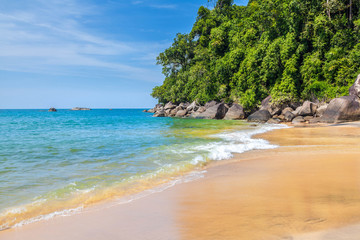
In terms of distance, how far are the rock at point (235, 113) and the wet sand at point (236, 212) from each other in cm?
2830

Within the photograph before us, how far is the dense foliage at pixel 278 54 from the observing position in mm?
26094

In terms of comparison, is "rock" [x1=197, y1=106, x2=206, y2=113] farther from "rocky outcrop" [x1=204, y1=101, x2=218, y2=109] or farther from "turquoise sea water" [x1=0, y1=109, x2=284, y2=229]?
"turquoise sea water" [x1=0, y1=109, x2=284, y2=229]

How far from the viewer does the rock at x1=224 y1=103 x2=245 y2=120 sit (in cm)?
3394

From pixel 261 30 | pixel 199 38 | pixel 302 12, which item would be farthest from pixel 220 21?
pixel 302 12

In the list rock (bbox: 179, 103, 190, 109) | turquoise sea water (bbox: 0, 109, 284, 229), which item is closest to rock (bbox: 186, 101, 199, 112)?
rock (bbox: 179, 103, 190, 109)

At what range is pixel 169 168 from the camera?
7.10 m

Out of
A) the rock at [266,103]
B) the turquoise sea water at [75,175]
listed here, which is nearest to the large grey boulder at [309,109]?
the rock at [266,103]

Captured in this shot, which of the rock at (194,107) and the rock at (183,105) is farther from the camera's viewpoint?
the rock at (183,105)

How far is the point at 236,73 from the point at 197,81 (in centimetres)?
912

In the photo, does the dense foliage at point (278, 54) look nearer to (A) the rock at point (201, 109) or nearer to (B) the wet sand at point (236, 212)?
(A) the rock at point (201, 109)

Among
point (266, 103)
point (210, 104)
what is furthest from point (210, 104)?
point (266, 103)

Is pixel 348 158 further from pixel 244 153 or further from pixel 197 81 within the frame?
pixel 197 81

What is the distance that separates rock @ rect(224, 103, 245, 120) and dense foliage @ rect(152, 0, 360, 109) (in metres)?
1.13

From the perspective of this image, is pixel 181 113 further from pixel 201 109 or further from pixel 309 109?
pixel 309 109
